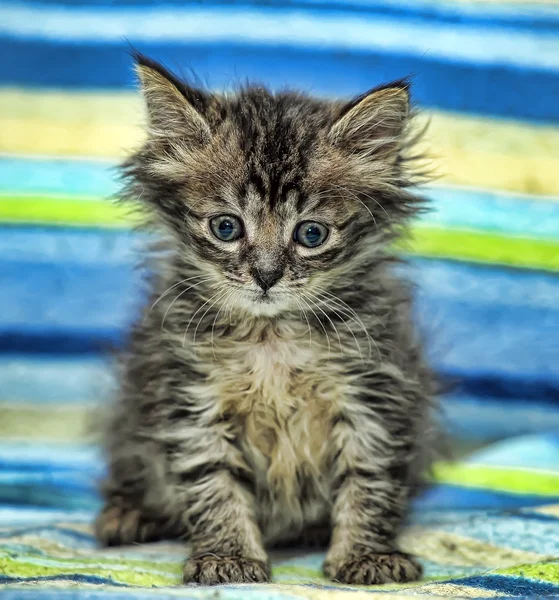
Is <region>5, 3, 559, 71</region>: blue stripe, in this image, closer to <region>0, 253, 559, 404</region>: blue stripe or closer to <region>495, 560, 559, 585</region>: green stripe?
<region>0, 253, 559, 404</region>: blue stripe

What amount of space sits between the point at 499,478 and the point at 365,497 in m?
0.82

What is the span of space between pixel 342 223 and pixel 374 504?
2.15 feet

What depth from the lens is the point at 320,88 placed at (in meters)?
3.28

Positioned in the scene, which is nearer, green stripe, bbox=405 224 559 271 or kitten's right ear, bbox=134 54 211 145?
kitten's right ear, bbox=134 54 211 145

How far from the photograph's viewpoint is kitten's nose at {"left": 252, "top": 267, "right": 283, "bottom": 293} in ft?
7.00

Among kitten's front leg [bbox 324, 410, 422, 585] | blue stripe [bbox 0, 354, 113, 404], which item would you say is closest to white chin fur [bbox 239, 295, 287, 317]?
kitten's front leg [bbox 324, 410, 422, 585]

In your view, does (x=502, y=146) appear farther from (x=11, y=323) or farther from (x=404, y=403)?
(x=11, y=323)

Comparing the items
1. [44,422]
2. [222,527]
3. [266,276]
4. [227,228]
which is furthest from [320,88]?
[222,527]

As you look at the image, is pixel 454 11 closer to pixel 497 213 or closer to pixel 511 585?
pixel 497 213

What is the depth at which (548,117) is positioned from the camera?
11.1 ft

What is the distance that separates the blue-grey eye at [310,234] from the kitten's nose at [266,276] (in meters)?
0.10

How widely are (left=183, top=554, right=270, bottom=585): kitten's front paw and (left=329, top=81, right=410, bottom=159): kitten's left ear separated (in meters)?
0.96

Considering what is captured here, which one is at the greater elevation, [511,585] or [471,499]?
[511,585]

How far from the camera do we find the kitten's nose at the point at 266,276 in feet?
7.00
